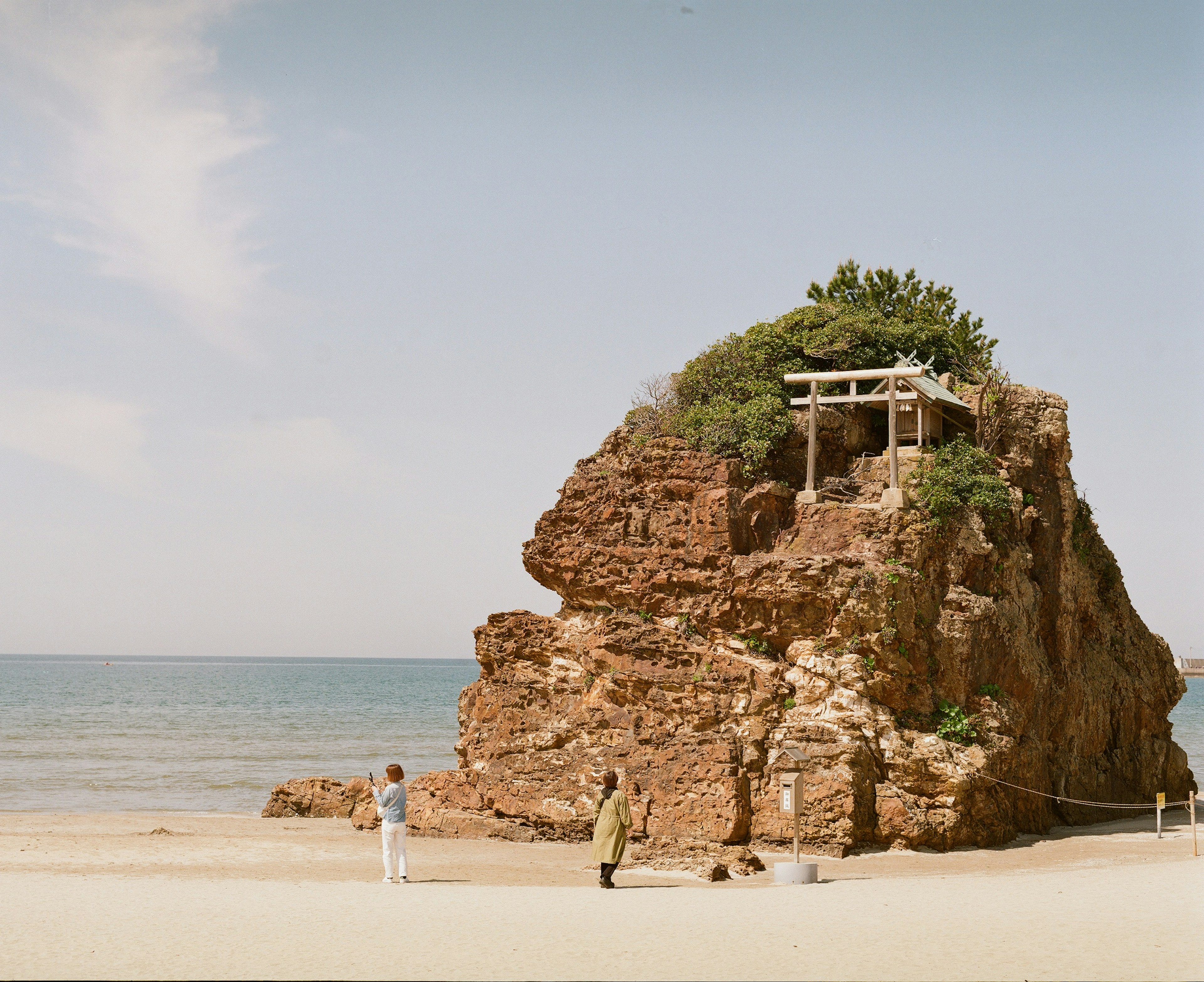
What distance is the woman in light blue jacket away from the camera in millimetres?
12797

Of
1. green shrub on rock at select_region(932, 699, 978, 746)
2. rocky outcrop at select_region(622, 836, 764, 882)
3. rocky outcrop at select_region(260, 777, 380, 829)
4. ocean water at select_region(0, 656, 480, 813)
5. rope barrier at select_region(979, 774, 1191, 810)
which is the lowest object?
ocean water at select_region(0, 656, 480, 813)

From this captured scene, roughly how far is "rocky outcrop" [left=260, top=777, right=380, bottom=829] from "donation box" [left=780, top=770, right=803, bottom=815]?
31.2ft

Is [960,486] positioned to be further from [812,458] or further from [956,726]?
[956,726]

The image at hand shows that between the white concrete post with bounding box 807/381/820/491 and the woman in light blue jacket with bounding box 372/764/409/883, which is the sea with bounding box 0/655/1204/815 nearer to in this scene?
the woman in light blue jacket with bounding box 372/764/409/883

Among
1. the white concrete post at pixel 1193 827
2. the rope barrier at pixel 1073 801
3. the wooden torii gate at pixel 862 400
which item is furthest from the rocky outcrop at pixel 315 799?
the white concrete post at pixel 1193 827

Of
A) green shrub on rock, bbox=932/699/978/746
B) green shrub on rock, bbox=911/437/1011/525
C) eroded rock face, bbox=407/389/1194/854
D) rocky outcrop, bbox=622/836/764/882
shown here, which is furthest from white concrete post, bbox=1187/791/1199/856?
rocky outcrop, bbox=622/836/764/882

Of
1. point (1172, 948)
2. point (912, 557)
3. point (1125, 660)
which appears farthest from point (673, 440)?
point (1172, 948)

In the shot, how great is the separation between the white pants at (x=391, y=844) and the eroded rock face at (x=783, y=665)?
13.0ft

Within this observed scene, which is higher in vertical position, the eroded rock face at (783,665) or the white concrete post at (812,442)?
the white concrete post at (812,442)

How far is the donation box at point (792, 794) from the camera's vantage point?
43.5 feet

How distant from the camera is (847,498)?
18734 millimetres

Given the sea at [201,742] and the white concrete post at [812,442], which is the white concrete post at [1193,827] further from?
the sea at [201,742]

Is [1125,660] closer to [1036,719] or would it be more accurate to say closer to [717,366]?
[1036,719]

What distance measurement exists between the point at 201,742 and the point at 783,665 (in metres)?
31.5
